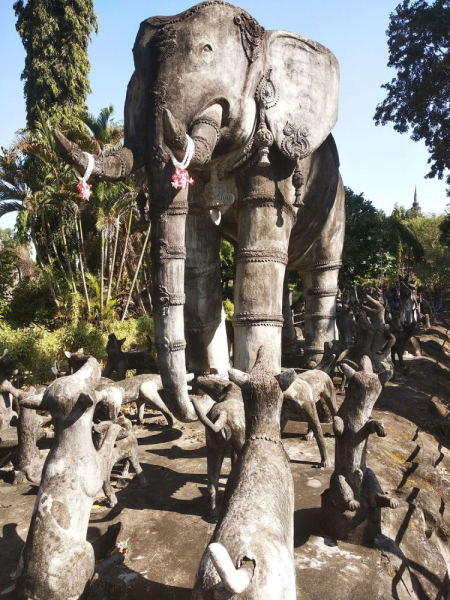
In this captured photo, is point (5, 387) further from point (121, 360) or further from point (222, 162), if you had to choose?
point (222, 162)

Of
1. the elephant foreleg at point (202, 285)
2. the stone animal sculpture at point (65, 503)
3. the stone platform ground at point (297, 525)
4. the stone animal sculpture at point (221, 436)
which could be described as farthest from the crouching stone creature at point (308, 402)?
the stone animal sculpture at point (65, 503)

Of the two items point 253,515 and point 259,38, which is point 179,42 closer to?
point 259,38

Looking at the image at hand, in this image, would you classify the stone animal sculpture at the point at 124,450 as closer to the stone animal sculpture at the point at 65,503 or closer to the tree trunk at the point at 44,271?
the stone animal sculpture at the point at 65,503

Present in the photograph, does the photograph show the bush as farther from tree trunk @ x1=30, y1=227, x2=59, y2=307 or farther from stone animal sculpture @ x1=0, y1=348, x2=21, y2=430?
stone animal sculpture @ x1=0, y1=348, x2=21, y2=430

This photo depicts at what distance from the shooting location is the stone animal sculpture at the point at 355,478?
391cm

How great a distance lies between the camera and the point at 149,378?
6.64m

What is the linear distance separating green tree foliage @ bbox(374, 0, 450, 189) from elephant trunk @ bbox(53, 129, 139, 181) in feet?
53.9

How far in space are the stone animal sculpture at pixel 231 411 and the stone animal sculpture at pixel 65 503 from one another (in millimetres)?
829

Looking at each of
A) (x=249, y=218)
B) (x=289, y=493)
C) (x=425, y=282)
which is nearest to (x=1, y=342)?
(x=249, y=218)

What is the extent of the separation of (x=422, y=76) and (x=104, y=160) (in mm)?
17612

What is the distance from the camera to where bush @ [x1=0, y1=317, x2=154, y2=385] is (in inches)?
444

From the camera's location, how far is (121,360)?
26.8 ft

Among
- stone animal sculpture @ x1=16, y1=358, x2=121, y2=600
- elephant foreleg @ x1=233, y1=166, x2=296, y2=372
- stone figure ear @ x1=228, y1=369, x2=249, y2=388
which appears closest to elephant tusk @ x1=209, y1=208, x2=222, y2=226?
elephant foreleg @ x1=233, y1=166, x2=296, y2=372

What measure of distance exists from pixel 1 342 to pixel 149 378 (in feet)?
20.1
